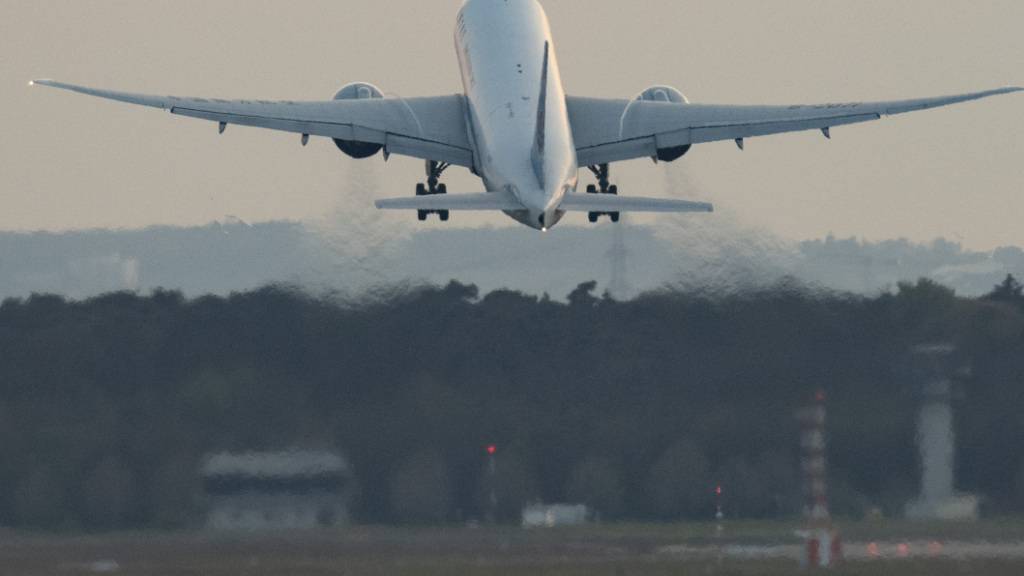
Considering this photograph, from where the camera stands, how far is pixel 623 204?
60.1m

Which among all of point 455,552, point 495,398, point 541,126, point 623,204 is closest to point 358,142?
point 541,126

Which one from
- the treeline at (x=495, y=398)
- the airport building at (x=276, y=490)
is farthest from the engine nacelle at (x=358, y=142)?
the airport building at (x=276, y=490)

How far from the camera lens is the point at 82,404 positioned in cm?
5603

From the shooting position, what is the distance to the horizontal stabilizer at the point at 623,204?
5900cm

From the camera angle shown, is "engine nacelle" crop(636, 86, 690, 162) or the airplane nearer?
the airplane

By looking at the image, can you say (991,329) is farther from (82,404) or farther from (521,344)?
(82,404)

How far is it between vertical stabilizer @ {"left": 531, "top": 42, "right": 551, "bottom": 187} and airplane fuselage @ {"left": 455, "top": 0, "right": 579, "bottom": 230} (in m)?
0.05

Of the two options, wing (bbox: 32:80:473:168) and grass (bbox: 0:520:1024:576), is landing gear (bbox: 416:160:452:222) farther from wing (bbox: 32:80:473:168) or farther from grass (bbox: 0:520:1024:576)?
grass (bbox: 0:520:1024:576)

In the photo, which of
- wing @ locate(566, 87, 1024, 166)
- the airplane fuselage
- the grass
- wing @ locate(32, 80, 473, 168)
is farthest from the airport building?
wing @ locate(566, 87, 1024, 166)

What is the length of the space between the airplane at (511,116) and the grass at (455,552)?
42.1ft

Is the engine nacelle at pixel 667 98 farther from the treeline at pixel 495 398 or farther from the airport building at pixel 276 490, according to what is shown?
the airport building at pixel 276 490

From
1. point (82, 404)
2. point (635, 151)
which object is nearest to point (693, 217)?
point (635, 151)

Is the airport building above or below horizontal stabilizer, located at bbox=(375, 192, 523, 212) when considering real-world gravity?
below

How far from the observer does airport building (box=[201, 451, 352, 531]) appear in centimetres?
5403
